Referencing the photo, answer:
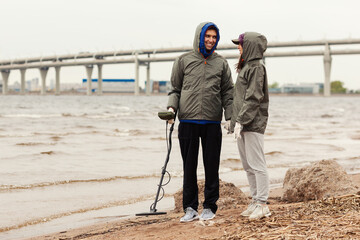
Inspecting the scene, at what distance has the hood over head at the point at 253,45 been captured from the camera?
328 cm

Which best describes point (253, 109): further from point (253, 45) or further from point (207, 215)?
point (207, 215)

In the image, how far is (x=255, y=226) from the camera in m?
2.96

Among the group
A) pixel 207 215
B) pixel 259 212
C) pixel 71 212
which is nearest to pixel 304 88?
pixel 71 212

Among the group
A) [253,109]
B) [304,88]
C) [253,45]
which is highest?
[253,45]

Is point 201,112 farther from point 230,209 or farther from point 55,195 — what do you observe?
point 55,195

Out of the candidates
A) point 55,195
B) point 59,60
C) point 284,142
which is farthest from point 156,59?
point 55,195

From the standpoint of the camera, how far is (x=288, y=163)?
331 inches

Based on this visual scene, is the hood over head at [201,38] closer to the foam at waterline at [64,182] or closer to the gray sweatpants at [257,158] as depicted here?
the gray sweatpants at [257,158]

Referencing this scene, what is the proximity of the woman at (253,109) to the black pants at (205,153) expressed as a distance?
0.18 m

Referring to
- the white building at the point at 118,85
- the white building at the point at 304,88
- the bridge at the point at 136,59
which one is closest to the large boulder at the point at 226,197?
the bridge at the point at 136,59

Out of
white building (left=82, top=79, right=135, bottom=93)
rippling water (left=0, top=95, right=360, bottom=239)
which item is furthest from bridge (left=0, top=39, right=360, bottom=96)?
rippling water (left=0, top=95, right=360, bottom=239)

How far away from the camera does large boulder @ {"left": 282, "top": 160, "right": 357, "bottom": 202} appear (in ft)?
13.9

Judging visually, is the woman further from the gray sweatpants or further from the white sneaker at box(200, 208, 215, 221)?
the white sneaker at box(200, 208, 215, 221)

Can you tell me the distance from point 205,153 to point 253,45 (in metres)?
0.89
